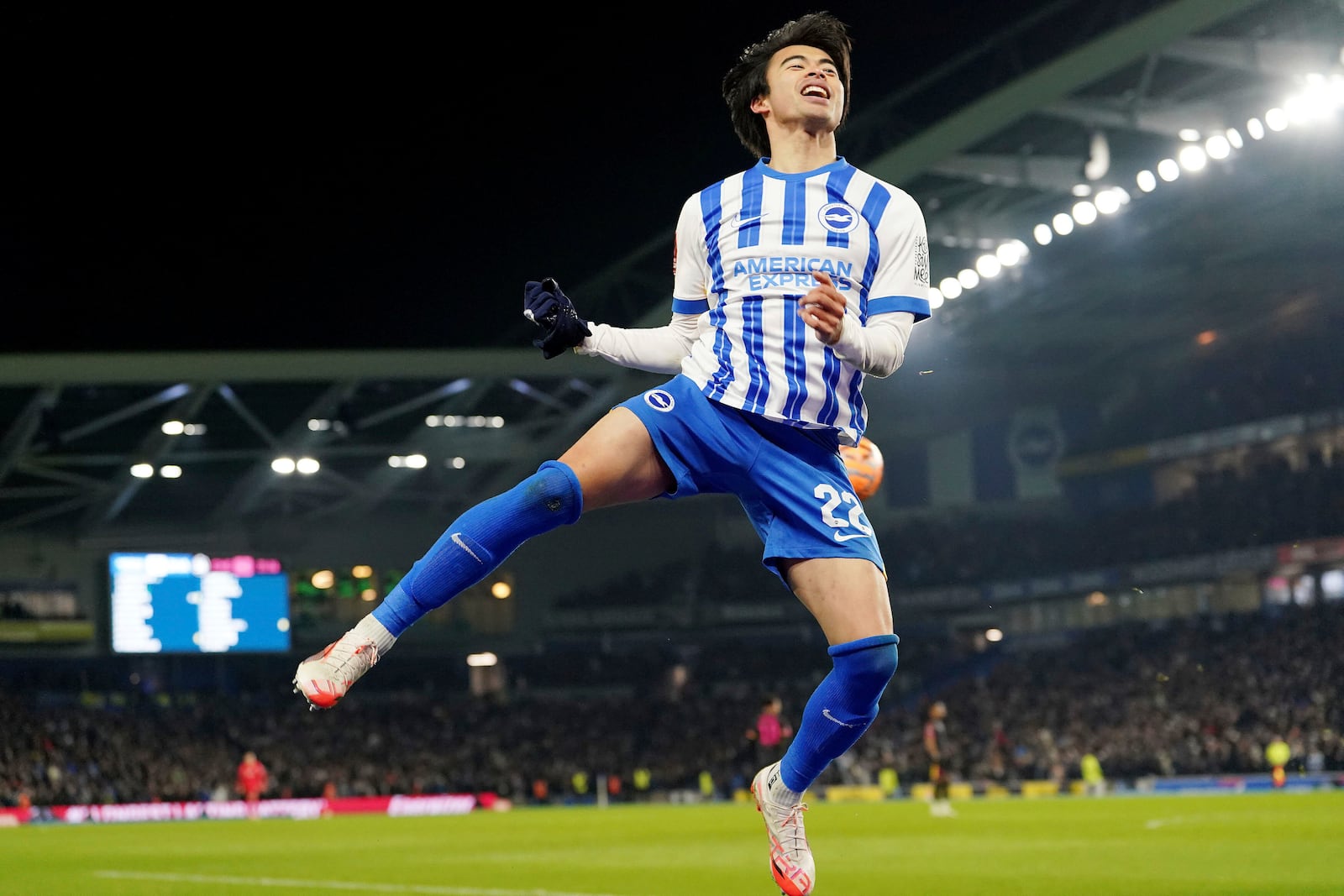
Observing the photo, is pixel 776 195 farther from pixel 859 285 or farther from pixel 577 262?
pixel 577 262

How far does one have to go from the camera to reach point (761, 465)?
175 inches

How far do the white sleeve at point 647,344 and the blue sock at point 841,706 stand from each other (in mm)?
1052

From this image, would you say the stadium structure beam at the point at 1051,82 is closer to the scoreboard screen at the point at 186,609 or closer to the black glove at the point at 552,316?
the black glove at the point at 552,316

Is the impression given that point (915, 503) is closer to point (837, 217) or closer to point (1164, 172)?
point (1164, 172)

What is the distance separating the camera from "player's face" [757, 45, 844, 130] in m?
4.76

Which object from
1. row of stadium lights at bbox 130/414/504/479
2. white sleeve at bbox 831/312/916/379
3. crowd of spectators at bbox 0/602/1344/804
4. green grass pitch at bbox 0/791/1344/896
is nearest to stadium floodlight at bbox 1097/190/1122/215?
green grass pitch at bbox 0/791/1344/896

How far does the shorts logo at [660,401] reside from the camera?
4469mm

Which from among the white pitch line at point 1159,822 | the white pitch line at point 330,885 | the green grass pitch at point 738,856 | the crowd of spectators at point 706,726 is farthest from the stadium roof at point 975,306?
the white pitch line at point 330,885

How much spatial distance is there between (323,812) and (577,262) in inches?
584

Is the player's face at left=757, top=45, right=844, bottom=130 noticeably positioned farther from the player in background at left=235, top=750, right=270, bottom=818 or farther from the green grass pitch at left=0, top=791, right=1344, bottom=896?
the player in background at left=235, top=750, right=270, bottom=818

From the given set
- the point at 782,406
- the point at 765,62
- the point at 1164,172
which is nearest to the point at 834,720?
the point at 782,406

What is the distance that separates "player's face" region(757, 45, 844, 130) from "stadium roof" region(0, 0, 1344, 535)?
1666cm

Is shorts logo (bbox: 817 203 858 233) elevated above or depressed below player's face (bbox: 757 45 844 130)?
below

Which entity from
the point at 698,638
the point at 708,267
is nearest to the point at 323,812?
the point at 698,638
